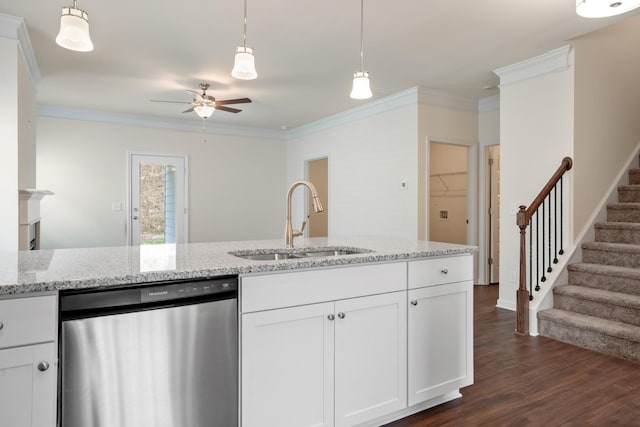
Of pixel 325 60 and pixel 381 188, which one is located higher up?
pixel 325 60

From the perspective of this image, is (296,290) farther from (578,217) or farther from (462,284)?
(578,217)

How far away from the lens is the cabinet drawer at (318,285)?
165 cm

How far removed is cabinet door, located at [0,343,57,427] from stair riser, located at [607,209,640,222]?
15.3ft

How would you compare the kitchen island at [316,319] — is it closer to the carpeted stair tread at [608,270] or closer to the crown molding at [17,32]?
the carpeted stair tread at [608,270]

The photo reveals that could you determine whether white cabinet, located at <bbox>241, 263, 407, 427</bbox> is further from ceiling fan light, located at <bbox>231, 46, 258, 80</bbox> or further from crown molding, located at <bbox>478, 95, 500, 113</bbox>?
crown molding, located at <bbox>478, 95, 500, 113</bbox>

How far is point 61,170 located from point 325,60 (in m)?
4.46

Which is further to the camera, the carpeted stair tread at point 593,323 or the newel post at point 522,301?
the newel post at point 522,301

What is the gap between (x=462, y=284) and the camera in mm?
2281

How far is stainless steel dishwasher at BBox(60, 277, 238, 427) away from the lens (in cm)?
133

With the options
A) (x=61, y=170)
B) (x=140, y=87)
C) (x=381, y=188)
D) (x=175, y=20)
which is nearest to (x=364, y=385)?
(x=175, y=20)

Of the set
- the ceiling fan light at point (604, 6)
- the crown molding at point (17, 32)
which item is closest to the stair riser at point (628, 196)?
the ceiling fan light at point (604, 6)

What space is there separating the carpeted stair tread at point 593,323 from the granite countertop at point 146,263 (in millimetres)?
1637

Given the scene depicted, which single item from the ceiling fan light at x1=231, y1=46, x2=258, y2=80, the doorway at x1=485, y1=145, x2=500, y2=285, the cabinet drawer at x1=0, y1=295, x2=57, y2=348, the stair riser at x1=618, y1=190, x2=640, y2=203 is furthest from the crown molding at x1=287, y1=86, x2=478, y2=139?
the cabinet drawer at x1=0, y1=295, x2=57, y2=348

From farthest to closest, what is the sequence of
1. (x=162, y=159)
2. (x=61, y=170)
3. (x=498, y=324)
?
(x=162, y=159) → (x=61, y=170) → (x=498, y=324)
